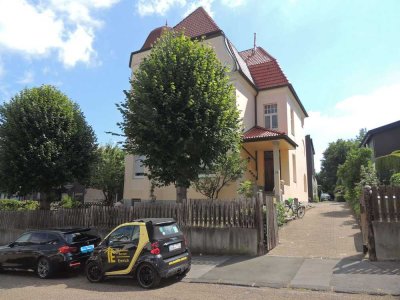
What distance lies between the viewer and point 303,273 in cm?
921

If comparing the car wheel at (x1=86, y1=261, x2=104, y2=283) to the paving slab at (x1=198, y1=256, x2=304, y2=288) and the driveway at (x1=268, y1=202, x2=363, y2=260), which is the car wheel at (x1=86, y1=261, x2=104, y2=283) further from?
the driveway at (x1=268, y1=202, x2=363, y2=260)

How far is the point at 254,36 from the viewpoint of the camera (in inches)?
1137

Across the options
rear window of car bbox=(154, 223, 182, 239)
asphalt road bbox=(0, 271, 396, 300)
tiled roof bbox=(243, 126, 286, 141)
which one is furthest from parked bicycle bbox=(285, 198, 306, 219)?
asphalt road bbox=(0, 271, 396, 300)

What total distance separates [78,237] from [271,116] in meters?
15.9

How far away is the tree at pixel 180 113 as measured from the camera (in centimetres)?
1340

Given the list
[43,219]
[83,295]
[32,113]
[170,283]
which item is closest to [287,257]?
[170,283]

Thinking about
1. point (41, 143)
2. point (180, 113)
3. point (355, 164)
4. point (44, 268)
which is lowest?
point (44, 268)

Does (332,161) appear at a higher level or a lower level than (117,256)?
higher

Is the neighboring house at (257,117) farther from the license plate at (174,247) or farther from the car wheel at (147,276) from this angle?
the car wheel at (147,276)

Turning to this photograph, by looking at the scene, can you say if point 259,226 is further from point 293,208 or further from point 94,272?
point 293,208

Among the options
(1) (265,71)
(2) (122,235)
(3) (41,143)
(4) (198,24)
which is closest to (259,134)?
(1) (265,71)

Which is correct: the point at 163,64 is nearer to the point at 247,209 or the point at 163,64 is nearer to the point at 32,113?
the point at 247,209

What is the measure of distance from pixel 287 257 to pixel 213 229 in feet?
8.99

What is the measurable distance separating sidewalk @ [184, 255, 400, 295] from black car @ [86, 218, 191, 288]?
89 cm
